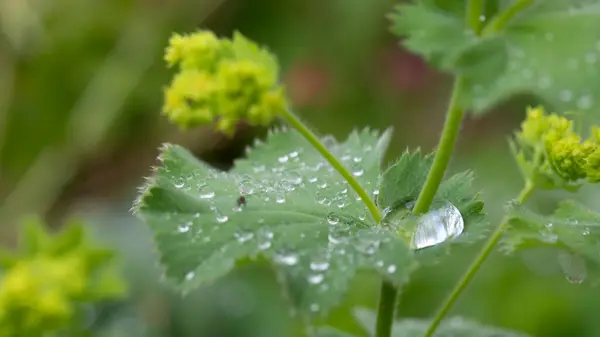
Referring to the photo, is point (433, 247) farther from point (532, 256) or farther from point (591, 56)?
point (532, 256)

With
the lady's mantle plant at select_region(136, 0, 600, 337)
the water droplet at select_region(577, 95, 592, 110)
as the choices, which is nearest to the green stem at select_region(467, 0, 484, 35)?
the lady's mantle plant at select_region(136, 0, 600, 337)

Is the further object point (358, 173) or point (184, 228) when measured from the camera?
point (358, 173)

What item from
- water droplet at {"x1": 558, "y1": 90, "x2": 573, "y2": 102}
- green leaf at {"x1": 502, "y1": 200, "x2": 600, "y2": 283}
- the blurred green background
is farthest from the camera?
the blurred green background

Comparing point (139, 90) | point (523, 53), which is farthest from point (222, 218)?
point (139, 90)

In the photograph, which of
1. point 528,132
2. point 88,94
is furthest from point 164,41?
point 528,132

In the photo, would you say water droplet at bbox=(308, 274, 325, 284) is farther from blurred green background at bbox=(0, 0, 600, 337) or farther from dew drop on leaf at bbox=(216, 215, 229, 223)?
blurred green background at bbox=(0, 0, 600, 337)

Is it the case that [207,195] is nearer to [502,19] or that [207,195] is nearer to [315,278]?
[315,278]

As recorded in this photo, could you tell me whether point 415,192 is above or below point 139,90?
below

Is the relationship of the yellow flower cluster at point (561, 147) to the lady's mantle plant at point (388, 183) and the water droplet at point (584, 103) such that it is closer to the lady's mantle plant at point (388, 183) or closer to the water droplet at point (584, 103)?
the lady's mantle plant at point (388, 183)
